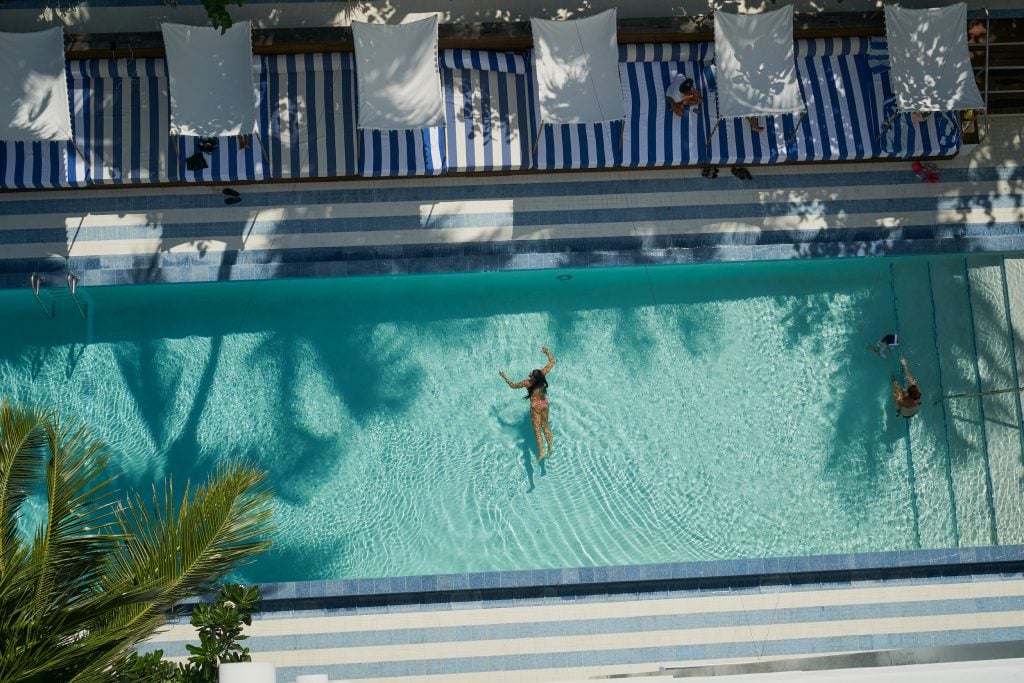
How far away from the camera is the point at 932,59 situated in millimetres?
12688

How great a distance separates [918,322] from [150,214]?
897 centimetres

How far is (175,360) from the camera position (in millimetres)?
12594

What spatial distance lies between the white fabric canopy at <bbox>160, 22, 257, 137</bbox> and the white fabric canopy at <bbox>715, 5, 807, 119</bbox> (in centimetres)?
526

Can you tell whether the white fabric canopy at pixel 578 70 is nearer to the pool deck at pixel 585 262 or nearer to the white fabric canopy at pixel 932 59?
the pool deck at pixel 585 262

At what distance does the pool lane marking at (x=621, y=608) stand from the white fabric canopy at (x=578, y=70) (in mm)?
5261

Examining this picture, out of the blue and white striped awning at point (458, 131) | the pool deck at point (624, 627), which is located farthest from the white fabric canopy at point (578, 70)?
the pool deck at point (624, 627)

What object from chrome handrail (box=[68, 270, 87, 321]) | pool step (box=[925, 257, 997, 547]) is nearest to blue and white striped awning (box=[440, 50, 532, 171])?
chrome handrail (box=[68, 270, 87, 321])

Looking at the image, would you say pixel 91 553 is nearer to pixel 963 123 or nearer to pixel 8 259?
pixel 8 259

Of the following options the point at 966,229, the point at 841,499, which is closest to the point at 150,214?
the point at 841,499

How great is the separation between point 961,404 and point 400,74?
7.35 metres

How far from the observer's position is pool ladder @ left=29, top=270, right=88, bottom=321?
12273 mm

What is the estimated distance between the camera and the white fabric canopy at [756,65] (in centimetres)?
1246

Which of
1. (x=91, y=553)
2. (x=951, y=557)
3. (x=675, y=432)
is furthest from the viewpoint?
(x=675, y=432)

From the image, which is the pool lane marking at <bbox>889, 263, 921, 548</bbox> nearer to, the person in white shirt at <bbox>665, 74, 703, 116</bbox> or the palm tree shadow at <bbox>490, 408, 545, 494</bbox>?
the palm tree shadow at <bbox>490, 408, 545, 494</bbox>
